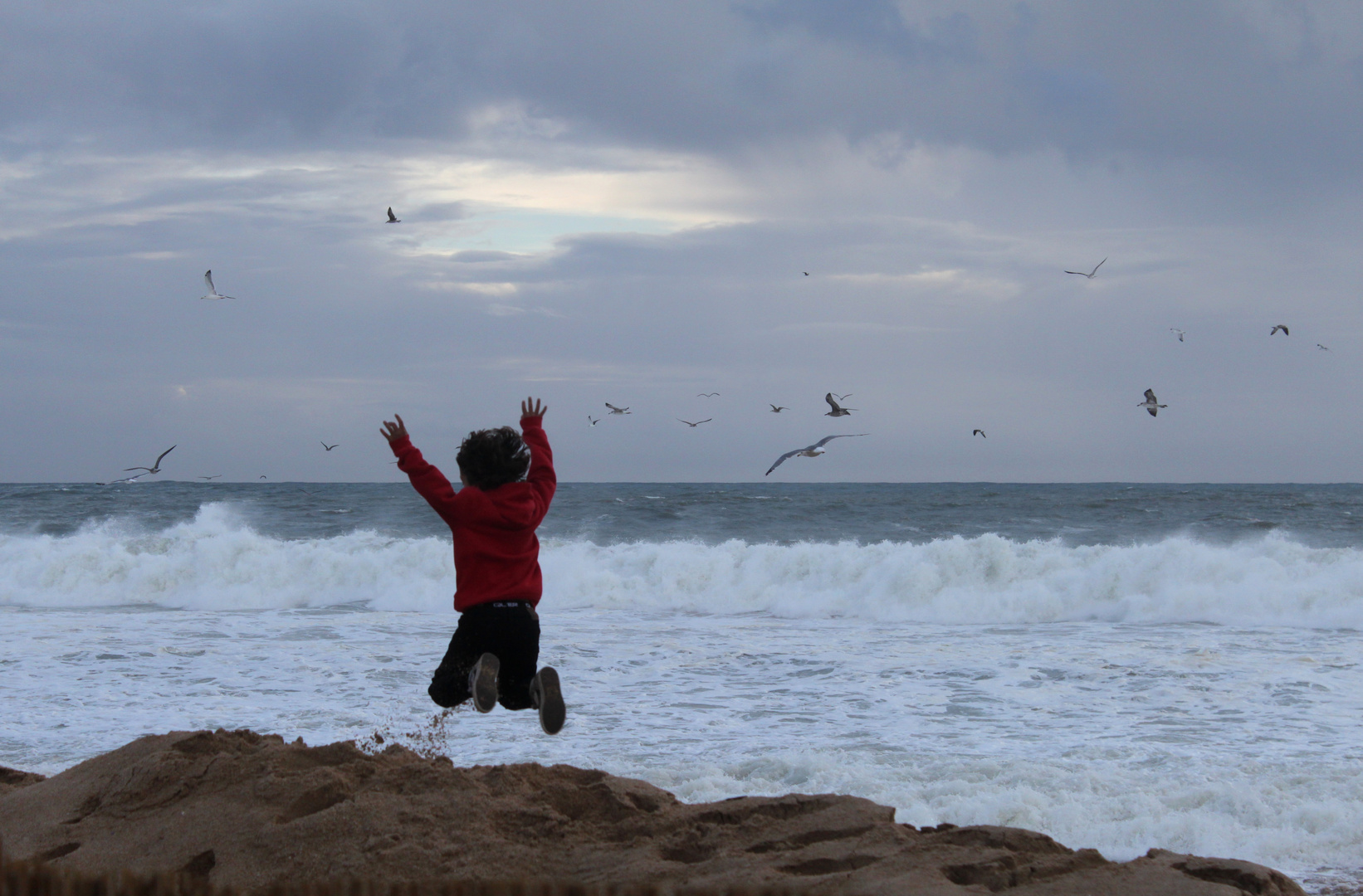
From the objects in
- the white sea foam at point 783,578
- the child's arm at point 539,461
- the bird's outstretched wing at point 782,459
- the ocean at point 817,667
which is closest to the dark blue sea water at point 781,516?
the ocean at point 817,667

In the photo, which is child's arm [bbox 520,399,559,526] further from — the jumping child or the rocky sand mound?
the rocky sand mound

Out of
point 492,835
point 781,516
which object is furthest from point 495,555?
point 781,516

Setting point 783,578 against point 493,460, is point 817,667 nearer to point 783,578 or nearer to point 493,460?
point 493,460

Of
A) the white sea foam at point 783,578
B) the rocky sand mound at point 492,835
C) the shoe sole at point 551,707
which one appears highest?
the shoe sole at point 551,707

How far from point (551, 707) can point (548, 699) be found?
0.16 feet

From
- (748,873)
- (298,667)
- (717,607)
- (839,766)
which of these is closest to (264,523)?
(717,607)

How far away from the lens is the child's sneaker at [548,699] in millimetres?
4324

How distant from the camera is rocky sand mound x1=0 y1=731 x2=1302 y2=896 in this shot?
394 cm

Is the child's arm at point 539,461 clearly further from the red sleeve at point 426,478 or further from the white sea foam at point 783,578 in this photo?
the white sea foam at point 783,578

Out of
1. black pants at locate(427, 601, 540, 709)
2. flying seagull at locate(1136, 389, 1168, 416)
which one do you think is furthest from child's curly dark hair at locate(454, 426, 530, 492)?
flying seagull at locate(1136, 389, 1168, 416)

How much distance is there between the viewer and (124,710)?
8.72 m

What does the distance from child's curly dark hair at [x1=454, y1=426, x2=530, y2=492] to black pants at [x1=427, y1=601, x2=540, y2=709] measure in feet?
1.74

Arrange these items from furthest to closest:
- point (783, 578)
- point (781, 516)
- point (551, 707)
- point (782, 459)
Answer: point (781, 516)
point (783, 578)
point (782, 459)
point (551, 707)

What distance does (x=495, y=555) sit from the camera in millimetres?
4410
